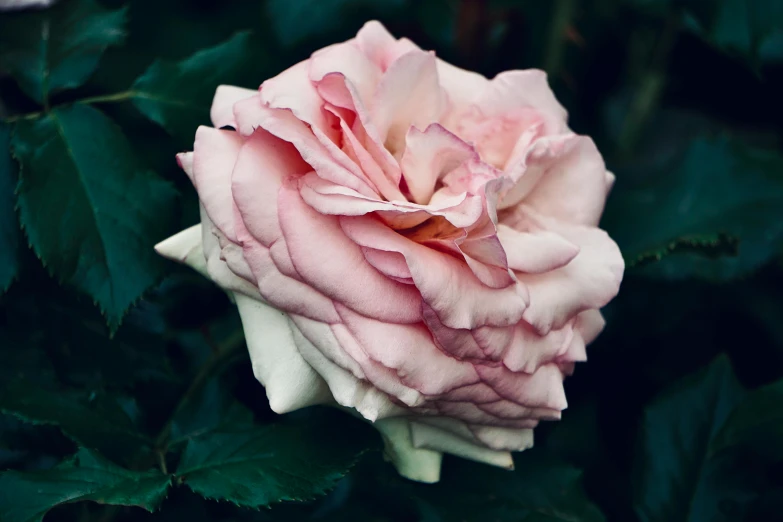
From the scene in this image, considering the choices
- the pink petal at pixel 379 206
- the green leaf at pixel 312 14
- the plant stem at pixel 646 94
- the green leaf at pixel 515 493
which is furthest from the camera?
the plant stem at pixel 646 94

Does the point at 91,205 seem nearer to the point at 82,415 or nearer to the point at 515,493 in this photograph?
the point at 82,415

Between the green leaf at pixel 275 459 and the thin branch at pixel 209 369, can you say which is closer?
the green leaf at pixel 275 459

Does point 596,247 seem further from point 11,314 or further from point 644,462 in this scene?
point 11,314

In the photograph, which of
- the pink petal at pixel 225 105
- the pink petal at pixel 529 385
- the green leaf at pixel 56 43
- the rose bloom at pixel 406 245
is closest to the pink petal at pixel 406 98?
the rose bloom at pixel 406 245

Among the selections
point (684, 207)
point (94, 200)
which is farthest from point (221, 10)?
point (684, 207)

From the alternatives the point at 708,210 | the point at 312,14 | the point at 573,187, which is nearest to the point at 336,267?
the point at 573,187

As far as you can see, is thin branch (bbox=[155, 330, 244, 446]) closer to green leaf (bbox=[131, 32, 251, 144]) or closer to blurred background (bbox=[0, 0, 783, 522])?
blurred background (bbox=[0, 0, 783, 522])

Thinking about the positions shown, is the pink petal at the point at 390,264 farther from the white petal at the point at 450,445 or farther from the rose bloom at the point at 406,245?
the white petal at the point at 450,445
